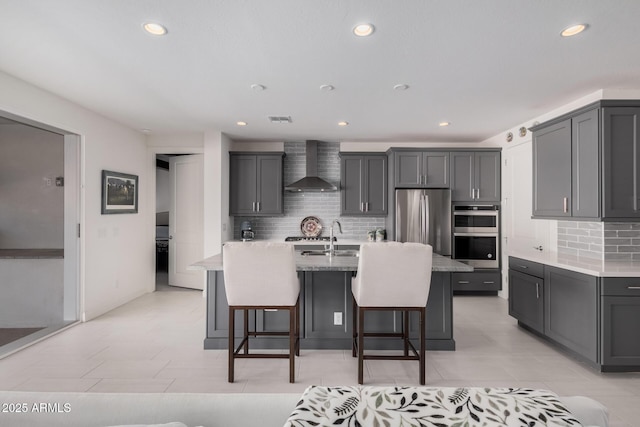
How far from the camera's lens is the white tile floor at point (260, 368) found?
237 cm

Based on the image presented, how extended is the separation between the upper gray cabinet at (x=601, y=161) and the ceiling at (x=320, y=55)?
322 mm

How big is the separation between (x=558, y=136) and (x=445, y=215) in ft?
6.31

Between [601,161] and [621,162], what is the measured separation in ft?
0.56

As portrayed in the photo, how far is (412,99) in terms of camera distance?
344 cm

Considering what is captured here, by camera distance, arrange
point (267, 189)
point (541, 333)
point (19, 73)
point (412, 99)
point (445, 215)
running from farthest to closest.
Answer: point (267, 189), point (445, 215), point (412, 99), point (541, 333), point (19, 73)

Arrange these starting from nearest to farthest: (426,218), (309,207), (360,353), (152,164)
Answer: (360,353) < (426,218) < (152,164) < (309,207)

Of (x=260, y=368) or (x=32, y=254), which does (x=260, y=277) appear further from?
(x=32, y=254)

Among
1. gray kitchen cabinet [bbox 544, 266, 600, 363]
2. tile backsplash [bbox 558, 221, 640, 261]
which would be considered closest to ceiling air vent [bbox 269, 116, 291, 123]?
gray kitchen cabinet [bbox 544, 266, 600, 363]

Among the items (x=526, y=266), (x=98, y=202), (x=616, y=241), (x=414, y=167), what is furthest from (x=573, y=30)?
(x=98, y=202)

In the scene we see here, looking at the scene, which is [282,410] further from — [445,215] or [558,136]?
[445,215]

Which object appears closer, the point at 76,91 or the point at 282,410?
the point at 282,410

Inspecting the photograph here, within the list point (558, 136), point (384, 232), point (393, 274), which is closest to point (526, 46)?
point (558, 136)

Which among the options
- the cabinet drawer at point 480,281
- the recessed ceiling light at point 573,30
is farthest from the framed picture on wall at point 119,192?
the cabinet drawer at point 480,281

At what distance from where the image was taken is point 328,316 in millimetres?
3043
